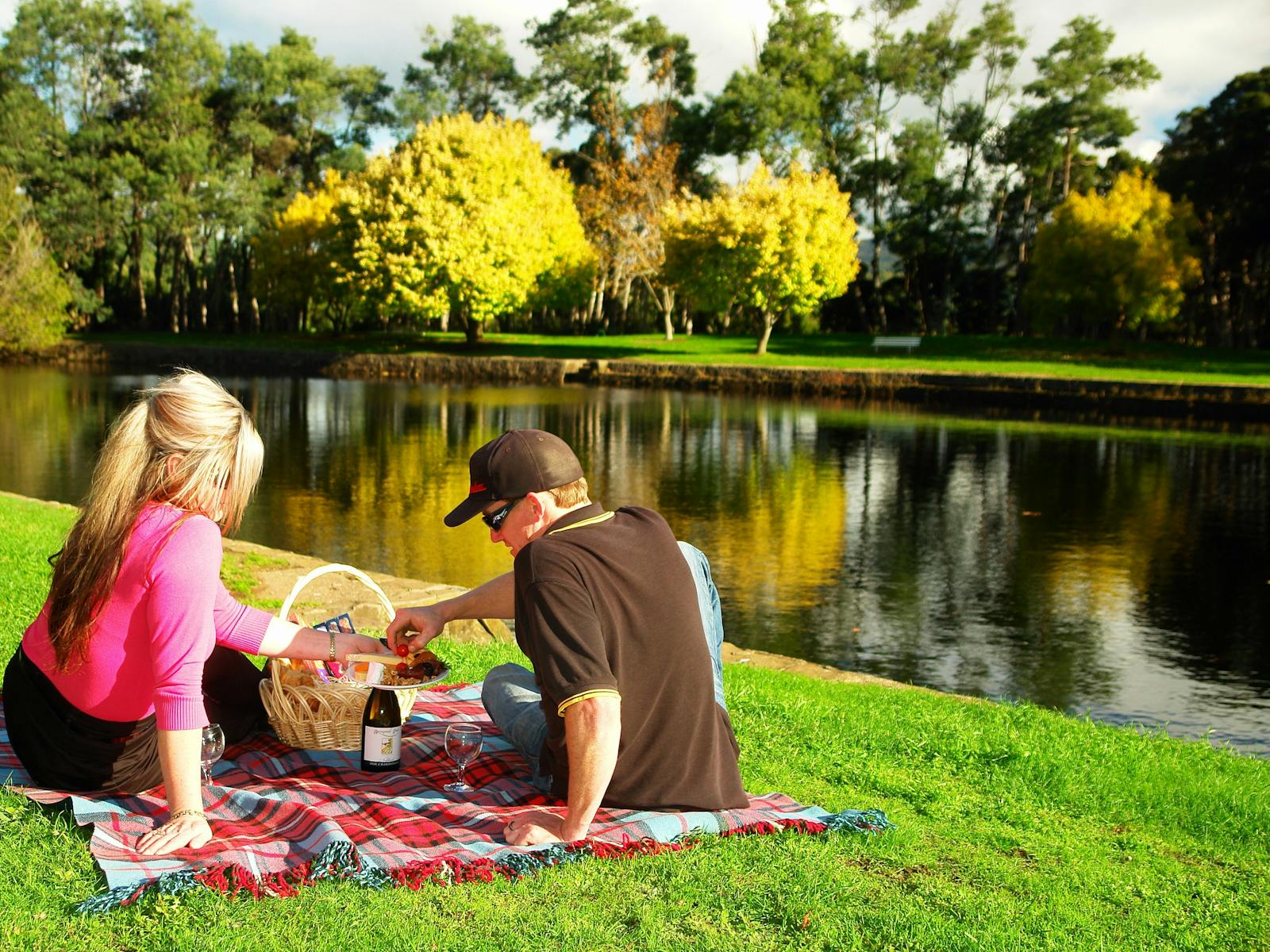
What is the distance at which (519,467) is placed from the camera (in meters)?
3.48

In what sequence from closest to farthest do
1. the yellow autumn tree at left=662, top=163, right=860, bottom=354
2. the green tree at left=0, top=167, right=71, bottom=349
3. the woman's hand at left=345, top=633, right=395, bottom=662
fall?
the woman's hand at left=345, top=633, right=395, bottom=662, the green tree at left=0, top=167, right=71, bottom=349, the yellow autumn tree at left=662, top=163, right=860, bottom=354

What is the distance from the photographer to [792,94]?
5353cm

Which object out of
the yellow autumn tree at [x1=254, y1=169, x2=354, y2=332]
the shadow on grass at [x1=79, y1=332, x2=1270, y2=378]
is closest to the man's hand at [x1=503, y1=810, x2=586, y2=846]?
the shadow on grass at [x1=79, y1=332, x2=1270, y2=378]

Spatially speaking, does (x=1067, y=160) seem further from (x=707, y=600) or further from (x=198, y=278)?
(x=707, y=600)

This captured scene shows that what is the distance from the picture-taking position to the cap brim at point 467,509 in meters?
3.55

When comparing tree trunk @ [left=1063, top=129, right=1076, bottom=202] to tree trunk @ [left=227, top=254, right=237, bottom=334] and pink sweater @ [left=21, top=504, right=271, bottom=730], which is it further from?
pink sweater @ [left=21, top=504, right=271, bottom=730]

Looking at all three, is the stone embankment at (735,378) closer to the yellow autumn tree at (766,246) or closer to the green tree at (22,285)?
the green tree at (22,285)

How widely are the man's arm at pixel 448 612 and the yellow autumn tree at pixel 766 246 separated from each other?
38.5m

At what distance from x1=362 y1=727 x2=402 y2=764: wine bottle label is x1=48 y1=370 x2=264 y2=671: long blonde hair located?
1060 millimetres

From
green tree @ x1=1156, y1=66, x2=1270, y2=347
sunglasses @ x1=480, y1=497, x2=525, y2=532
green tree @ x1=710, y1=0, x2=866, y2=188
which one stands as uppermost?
green tree @ x1=710, y1=0, x2=866, y2=188

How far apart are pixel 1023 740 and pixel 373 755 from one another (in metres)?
3.42

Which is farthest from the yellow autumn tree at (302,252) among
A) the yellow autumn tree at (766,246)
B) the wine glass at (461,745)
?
the wine glass at (461,745)

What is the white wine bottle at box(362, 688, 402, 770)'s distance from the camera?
13.5 ft

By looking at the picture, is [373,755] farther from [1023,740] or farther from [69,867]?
[1023,740]
